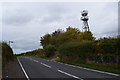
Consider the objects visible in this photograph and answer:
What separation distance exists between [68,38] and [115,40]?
32.3m

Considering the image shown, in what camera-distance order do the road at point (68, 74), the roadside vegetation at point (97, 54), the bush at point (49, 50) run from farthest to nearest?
the bush at point (49, 50) < the roadside vegetation at point (97, 54) < the road at point (68, 74)

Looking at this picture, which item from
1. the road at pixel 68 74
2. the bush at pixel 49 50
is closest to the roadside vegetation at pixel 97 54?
the road at pixel 68 74

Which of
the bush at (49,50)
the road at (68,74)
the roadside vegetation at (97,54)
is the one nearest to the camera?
the road at (68,74)

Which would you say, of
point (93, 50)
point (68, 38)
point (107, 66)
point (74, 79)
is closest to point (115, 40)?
point (107, 66)

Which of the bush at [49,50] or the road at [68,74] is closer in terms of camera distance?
the road at [68,74]

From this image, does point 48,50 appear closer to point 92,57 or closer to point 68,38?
point 68,38

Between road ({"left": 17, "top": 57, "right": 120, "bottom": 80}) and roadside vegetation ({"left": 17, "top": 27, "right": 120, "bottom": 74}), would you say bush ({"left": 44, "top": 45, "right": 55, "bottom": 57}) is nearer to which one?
roadside vegetation ({"left": 17, "top": 27, "right": 120, "bottom": 74})

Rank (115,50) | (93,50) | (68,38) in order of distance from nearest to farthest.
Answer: (115,50) → (93,50) → (68,38)

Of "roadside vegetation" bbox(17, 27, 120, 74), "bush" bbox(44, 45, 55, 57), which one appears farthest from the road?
"bush" bbox(44, 45, 55, 57)

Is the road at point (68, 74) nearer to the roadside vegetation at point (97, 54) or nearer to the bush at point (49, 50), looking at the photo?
the roadside vegetation at point (97, 54)

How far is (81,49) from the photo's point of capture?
2827cm

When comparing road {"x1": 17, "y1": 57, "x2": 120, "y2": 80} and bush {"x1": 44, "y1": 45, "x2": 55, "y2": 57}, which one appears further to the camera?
bush {"x1": 44, "y1": 45, "x2": 55, "y2": 57}

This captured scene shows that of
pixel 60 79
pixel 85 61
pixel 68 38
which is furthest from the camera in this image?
pixel 68 38

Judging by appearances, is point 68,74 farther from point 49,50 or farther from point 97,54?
point 49,50
